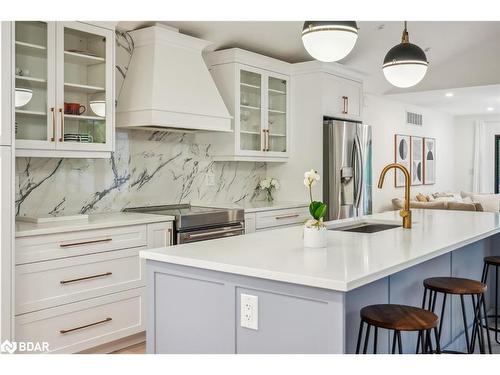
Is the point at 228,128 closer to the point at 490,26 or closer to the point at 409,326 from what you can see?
the point at 409,326

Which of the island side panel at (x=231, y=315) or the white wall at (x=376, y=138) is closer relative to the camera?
the island side panel at (x=231, y=315)

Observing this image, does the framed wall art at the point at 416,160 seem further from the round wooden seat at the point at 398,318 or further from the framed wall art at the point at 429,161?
the round wooden seat at the point at 398,318

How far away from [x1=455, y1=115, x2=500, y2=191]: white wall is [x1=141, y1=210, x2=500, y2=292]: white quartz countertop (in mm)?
7395

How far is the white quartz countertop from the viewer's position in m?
1.92

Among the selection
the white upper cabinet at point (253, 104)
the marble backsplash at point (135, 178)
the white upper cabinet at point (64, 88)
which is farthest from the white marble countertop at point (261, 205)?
the white upper cabinet at point (64, 88)

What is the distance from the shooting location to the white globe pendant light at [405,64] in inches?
125

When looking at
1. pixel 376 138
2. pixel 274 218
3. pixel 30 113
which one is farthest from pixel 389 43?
pixel 30 113

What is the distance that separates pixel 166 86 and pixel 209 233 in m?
1.16

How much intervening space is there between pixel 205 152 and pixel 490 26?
12.2ft

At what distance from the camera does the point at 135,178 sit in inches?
167

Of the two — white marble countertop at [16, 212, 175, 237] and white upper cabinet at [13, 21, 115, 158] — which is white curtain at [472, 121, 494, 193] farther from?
white upper cabinet at [13, 21, 115, 158]

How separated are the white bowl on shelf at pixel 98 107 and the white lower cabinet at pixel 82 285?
814 mm
